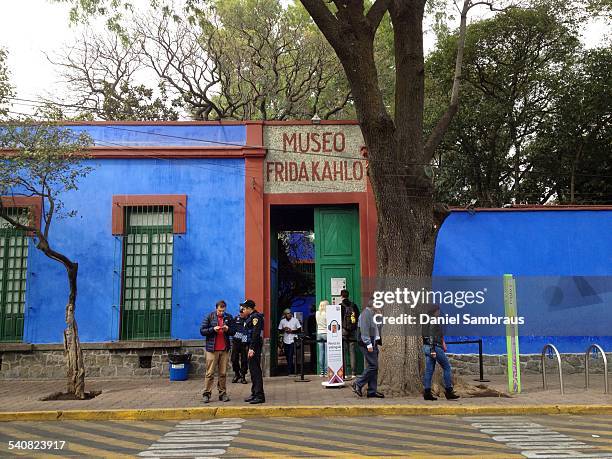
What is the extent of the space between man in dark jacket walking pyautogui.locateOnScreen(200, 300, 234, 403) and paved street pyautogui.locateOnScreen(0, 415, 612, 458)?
1.17 meters

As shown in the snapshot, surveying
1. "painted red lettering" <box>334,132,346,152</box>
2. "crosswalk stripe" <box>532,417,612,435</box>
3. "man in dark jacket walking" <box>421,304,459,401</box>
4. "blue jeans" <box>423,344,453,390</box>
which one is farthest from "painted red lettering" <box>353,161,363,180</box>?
"crosswalk stripe" <box>532,417,612,435</box>

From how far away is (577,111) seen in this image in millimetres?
20109

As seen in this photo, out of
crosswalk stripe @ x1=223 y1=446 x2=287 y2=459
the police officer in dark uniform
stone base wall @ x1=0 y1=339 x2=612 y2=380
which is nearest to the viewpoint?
crosswalk stripe @ x1=223 y1=446 x2=287 y2=459

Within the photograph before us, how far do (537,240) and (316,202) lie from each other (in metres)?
5.43

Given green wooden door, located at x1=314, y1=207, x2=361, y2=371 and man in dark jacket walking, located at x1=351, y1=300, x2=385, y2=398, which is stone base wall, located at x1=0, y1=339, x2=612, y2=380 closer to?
green wooden door, located at x1=314, y1=207, x2=361, y2=371

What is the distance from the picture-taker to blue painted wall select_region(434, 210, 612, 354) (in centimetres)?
1391

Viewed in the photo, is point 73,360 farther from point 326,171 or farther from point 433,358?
point 326,171

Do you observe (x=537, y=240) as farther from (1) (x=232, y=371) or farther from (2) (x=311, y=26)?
(2) (x=311, y=26)

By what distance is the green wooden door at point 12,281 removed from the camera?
13266mm

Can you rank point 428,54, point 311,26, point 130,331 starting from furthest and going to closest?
point 311,26 → point 428,54 → point 130,331

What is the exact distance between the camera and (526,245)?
14.0 m

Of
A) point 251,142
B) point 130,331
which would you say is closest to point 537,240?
point 251,142

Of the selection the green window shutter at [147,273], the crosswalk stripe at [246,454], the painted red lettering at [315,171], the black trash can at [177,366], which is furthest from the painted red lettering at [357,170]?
the crosswalk stripe at [246,454]

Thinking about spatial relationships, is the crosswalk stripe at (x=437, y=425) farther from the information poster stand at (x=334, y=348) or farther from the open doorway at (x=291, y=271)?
the open doorway at (x=291, y=271)
